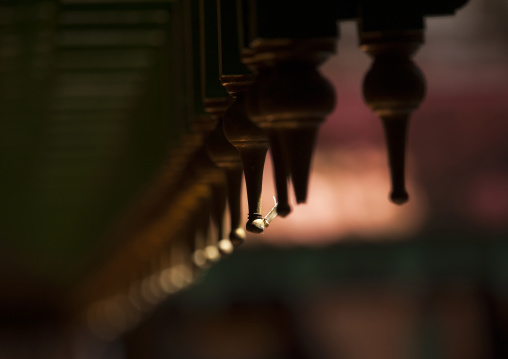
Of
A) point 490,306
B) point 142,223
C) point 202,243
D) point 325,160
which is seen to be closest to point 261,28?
point 202,243

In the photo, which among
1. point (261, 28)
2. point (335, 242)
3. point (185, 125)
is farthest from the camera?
point (335, 242)

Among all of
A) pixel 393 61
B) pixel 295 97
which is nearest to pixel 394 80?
pixel 393 61

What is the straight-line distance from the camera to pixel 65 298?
24516 millimetres

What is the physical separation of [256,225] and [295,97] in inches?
14.2

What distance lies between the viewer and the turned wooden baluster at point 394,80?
1.40m

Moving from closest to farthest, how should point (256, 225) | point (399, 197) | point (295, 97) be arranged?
point (295, 97) < point (399, 197) < point (256, 225)

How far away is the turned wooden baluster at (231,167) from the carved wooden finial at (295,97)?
0.57 meters

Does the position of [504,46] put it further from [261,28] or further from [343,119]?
[261,28]

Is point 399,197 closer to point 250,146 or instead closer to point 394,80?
point 394,80

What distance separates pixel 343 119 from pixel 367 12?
14.7m

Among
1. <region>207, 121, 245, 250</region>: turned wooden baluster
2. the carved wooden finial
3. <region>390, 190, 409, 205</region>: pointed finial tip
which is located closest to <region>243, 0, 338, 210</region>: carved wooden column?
the carved wooden finial

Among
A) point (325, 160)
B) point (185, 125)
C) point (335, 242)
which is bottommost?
point (185, 125)

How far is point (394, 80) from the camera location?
1.40 metres

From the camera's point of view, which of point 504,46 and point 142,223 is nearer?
point 142,223
